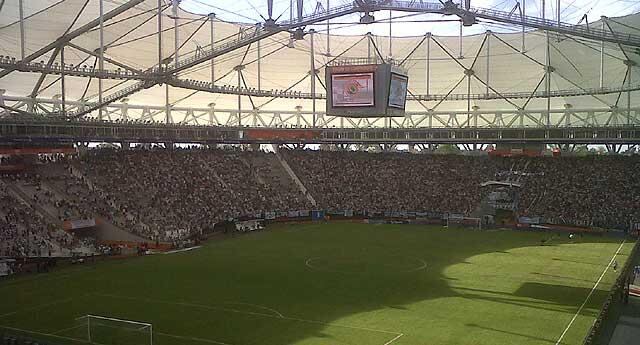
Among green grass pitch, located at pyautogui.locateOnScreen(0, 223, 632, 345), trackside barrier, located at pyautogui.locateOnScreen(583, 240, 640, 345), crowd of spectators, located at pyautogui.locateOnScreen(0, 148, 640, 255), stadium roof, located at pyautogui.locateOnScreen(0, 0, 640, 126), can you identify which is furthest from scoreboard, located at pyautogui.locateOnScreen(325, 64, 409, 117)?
trackside barrier, located at pyautogui.locateOnScreen(583, 240, 640, 345)

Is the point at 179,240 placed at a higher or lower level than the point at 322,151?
lower

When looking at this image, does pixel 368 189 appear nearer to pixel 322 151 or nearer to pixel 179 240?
pixel 322 151

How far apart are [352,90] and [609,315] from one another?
22.4 meters

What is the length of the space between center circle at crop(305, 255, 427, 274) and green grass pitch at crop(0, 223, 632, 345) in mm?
63

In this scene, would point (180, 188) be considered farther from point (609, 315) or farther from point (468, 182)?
point (609, 315)

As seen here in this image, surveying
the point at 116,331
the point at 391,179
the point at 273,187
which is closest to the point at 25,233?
the point at 116,331

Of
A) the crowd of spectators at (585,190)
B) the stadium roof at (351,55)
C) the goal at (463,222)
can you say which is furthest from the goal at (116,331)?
the crowd of spectators at (585,190)

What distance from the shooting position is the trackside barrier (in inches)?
851

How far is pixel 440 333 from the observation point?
23516 mm

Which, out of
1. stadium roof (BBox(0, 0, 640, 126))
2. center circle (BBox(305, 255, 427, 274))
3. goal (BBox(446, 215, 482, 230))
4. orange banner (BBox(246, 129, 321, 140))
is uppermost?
stadium roof (BBox(0, 0, 640, 126))

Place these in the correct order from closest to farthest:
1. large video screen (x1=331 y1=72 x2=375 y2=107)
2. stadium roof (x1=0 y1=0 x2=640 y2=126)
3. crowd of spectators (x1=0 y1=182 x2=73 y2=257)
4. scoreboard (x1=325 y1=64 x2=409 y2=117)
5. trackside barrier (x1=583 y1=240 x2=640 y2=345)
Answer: trackside barrier (x1=583 y1=240 x2=640 y2=345), crowd of spectators (x1=0 y1=182 x2=73 y2=257), scoreboard (x1=325 y1=64 x2=409 y2=117), large video screen (x1=331 y1=72 x2=375 y2=107), stadium roof (x1=0 y1=0 x2=640 y2=126)

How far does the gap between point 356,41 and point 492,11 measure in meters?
30.1

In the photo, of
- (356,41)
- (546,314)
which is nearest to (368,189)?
(356,41)

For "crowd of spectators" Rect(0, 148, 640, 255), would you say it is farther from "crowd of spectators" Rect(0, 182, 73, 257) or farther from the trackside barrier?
the trackside barrier
